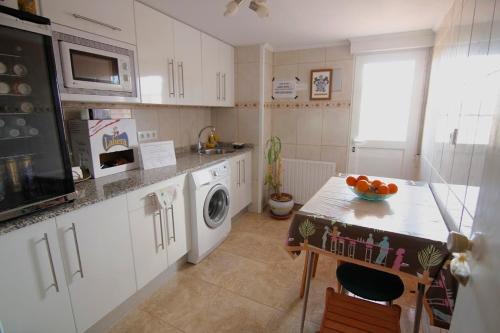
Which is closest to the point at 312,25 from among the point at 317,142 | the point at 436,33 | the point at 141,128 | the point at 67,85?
the point at 436,33

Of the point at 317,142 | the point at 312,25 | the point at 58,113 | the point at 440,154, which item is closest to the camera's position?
the point at 58,113

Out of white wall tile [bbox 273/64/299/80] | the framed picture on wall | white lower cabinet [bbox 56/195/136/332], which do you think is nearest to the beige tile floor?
white lower cabinet [bbox 56/195/136/332]

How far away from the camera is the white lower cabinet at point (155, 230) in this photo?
5.35 ft

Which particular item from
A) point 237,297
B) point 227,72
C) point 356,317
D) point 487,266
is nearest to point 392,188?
point 356,317

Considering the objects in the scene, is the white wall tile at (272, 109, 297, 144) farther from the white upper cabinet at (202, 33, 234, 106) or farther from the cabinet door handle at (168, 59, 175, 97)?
the cabinet door handle at (168, 59, 175, 97)

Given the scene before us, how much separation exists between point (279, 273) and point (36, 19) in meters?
2.14

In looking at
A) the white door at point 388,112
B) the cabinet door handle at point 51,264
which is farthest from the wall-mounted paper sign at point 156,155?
the white door at point 388,112

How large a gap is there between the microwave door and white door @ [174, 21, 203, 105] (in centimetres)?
54

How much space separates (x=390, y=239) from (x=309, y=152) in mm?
2144

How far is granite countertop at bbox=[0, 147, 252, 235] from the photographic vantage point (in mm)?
1099

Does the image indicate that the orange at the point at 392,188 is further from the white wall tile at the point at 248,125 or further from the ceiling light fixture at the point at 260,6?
the white wall tile at the point at 248,125

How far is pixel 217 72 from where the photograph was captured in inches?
107

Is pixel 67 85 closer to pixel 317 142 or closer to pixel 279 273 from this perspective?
pixel 279 273

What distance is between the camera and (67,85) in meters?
1.43
